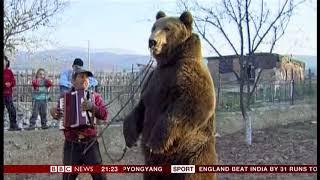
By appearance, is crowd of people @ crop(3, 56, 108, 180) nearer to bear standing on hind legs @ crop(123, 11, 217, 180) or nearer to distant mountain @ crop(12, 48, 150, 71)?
distant mountain @ crop(12, 48, 150, 71)

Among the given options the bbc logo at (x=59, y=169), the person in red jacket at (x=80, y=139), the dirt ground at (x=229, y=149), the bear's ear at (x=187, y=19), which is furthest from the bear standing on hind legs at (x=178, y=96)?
the bbc logo at (x=59, y=169)

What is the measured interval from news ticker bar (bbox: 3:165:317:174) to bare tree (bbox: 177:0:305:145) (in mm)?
144

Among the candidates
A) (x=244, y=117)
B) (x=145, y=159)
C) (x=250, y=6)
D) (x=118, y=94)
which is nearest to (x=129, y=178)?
(x=145, y=159)

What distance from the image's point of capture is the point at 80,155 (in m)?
3.68

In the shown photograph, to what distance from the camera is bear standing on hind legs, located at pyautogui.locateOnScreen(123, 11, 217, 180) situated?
11.2 feet

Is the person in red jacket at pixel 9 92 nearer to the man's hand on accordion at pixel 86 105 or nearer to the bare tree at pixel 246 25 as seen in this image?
the man's hand on accordion at pixel 86 105

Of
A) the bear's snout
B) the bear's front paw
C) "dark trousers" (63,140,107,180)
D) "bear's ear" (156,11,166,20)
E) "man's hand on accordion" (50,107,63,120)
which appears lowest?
"dark trousers" (63,140,107,180)

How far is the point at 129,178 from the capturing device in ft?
12.0

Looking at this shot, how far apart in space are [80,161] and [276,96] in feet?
3.32

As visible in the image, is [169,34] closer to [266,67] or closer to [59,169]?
[266,67]

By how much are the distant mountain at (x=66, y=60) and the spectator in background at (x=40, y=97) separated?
6 cm

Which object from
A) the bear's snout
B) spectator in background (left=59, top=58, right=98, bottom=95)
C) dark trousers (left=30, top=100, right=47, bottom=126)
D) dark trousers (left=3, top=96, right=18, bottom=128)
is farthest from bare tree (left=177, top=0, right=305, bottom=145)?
dark trousers (left=3, top=96, right=18, bottom=128)

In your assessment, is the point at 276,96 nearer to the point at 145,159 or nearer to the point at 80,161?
the point at 145,159

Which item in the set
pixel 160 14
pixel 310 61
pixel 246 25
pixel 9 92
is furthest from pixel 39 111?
pixel 310 61
